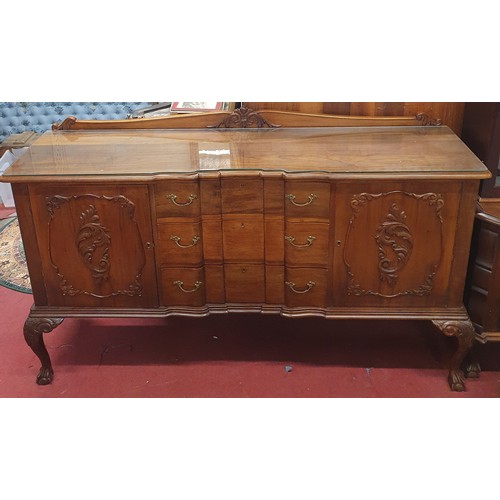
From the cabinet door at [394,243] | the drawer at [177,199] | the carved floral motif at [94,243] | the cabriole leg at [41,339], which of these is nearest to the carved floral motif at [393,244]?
the cabinet door at [394,243]

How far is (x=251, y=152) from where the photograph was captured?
6.66ft

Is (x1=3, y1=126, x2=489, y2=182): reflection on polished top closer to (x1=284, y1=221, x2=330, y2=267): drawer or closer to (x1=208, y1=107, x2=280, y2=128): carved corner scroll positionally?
(x1=208, y1=107, x2=280, y2=128): carved corner scroll

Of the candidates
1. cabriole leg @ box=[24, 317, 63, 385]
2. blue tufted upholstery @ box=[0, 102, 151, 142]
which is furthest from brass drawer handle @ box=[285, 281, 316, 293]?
blue tufted upholstery @ box=[0, 102, 151, 142]

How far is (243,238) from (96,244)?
19.4 inches

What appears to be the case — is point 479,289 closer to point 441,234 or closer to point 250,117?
point 441,234

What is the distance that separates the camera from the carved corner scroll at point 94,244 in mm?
1921

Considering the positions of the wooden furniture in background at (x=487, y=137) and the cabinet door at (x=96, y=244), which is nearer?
the cabinet door at (x=96, y=244)

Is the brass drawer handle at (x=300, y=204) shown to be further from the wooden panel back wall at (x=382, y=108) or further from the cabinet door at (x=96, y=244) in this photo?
the wooden panel back wall at (x=382, y=108)

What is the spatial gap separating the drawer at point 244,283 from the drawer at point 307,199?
0.80 ft

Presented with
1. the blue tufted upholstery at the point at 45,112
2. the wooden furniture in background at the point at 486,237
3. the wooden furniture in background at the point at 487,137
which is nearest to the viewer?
the wooden furniture in background at the point at 486,237

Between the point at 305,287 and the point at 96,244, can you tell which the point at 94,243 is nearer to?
the point at 96,244

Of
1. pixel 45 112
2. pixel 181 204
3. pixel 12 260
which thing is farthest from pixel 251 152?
pixel 45 112

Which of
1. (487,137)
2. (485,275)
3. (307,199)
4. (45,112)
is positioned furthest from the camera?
(45,112)

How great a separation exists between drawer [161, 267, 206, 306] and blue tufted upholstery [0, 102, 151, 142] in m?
2.41
